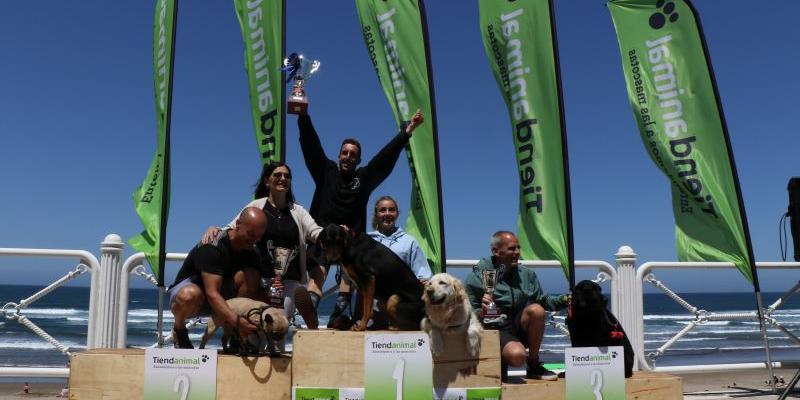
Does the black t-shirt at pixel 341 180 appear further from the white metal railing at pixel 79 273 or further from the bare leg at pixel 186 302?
the white metal railing at pixel 79 273

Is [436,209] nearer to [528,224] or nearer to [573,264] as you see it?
[528,224]

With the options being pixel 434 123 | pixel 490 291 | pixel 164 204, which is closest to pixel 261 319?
pixel 490 291

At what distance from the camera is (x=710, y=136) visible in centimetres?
542

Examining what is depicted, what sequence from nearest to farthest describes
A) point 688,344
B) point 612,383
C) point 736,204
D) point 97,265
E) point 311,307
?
point 612,383, point 311,307, point 97,265, point 736,204, point 688,344

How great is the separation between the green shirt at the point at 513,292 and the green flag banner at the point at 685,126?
2161 mm

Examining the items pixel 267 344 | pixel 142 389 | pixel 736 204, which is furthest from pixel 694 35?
pixel 142 389

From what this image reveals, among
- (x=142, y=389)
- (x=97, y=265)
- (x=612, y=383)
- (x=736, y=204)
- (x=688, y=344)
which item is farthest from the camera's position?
(x=688, y=344)

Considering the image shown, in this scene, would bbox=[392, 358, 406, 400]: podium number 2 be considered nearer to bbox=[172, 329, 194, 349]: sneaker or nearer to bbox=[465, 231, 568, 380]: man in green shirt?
bbox=[465, 231, 568, 380]: man in green shirt

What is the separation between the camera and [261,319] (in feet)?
11.3

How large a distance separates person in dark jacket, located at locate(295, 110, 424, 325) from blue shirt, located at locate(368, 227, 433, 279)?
205mm

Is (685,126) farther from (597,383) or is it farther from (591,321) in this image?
(597,383)

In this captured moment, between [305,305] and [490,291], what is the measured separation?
1.22 metres

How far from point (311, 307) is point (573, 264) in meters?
2.47

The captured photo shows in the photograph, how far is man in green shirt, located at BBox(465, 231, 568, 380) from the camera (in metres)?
3.87
